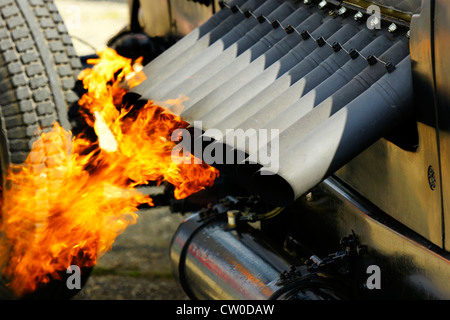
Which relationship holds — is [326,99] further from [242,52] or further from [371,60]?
[242,52]

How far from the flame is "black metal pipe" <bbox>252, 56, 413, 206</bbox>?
1.29 m

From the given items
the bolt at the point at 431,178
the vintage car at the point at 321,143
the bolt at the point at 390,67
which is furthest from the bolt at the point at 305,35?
the bolt at the point at 431,178

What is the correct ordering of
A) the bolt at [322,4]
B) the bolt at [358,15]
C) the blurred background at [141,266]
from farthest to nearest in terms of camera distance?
the blurred background at [141,266] < the bolt at [322,4] < the bolt at [358,15]

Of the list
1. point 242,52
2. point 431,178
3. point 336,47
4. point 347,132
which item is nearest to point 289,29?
point 242,52

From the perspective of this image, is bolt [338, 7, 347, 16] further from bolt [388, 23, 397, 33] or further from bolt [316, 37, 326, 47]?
bolt [388, 23, 397, 33]

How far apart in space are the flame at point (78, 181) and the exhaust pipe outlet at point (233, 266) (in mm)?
321

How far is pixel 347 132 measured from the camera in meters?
2.03

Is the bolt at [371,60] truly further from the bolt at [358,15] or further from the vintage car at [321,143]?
the bolt at [358,15]

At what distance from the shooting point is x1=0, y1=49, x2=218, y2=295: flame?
332cm

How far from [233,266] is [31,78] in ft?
4.65

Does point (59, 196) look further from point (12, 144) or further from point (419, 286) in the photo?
point (419, 286)

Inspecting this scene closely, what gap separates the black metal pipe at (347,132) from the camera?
2006 millimetres

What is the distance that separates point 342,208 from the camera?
2604 mm
